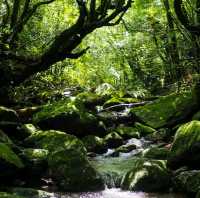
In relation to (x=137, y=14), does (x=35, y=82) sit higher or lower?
lower

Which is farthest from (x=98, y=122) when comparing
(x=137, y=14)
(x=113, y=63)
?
(x=113, y=63)

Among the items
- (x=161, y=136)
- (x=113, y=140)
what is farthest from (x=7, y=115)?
(x=161, y=136)

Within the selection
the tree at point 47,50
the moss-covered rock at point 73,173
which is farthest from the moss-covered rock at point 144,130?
the moss-covered rock at point 73,173

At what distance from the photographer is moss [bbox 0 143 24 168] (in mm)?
9539

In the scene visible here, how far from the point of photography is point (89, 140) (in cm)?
1524

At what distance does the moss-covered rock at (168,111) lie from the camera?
54.1ft

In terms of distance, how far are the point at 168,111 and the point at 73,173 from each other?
792 cm

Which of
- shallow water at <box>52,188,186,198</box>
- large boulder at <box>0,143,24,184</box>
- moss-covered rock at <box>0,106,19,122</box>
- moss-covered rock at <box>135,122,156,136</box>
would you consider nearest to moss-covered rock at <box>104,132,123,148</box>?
moss-covered rock at <box>135,122,156,136</box>

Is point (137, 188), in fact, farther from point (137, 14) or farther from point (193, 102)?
point (137, 14)

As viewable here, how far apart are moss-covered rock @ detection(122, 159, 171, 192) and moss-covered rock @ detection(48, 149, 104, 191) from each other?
0.75 meters

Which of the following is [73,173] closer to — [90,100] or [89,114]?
[89,114]

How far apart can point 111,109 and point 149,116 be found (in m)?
3.36

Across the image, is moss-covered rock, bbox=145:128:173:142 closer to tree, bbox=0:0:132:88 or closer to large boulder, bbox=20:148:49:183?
tree, bbox=0:0:132:88

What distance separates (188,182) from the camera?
31.7 ft
